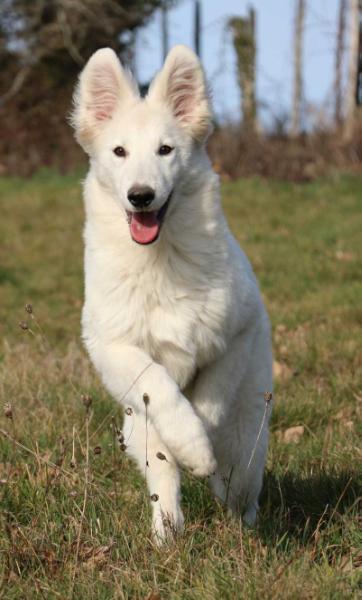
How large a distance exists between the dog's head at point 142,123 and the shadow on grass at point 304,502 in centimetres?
126

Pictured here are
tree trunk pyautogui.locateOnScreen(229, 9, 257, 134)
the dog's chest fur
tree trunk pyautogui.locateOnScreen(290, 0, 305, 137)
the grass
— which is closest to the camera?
the grass

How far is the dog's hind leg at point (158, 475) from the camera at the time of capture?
11.3 feet

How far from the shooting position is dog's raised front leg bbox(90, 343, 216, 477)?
126 inches

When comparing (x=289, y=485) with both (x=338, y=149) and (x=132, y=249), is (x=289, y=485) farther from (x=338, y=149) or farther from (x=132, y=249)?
(x=338, y=149)

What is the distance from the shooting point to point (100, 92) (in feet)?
13.8

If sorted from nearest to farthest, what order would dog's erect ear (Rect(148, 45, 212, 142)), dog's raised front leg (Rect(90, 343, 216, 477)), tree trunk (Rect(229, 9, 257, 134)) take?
1. dog's raised front leg (Rect(90, 343, 216, 477))
2. dog's erect ear (Rect(148, 45, 212, 142))
3. tree trunk (Rect(229, 9, 257, 134))

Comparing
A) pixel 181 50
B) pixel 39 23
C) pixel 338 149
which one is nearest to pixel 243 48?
pixel 338 149

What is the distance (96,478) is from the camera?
3941 millimetres

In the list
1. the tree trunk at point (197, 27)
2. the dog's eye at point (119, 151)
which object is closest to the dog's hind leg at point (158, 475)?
the dog's eye at point (119, 151)

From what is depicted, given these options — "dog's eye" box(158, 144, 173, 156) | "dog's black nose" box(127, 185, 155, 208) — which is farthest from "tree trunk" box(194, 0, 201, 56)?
"dog's black nose" box(127, 185, 155, 208)

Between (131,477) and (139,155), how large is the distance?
4.68 feet

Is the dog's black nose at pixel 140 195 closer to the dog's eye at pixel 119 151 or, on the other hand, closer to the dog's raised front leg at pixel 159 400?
the dog's eye at pixel 119 151

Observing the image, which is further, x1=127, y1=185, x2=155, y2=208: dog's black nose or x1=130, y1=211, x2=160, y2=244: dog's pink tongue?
x1=130, y1=211, x2=160, y2=244: dog's pink tongue

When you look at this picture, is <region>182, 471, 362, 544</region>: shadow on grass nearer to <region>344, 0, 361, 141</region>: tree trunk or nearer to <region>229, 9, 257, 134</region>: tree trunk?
<region>344, 0, 361, 141</region>: tree trunk
